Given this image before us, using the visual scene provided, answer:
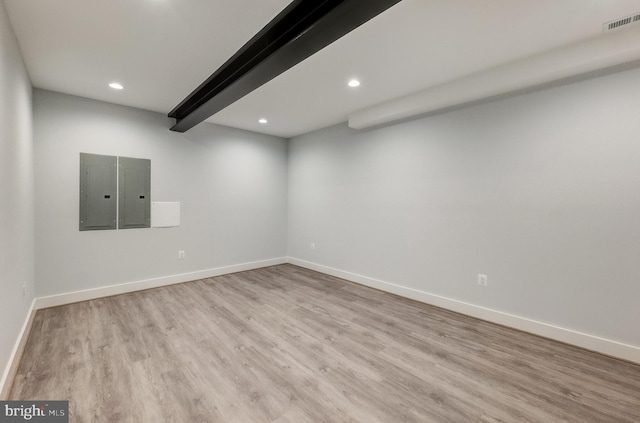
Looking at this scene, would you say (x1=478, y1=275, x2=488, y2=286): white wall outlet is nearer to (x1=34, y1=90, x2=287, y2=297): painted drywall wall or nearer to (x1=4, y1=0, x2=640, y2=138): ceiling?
(x1=4, y1=0, x2=640, y2=138): ceiling

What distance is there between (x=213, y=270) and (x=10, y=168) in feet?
9.82

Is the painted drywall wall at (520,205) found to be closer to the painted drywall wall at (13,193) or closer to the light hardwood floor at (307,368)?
the light hardwood floor at (307,368)

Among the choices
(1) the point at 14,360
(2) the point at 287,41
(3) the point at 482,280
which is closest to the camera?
(2) the point at 287,41

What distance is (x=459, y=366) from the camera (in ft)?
7.20

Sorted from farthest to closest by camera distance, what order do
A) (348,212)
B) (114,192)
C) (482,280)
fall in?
(348,212) < (114,192) < (482,280)

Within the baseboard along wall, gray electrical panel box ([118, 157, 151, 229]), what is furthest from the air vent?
gray electrical panel box ([118, 157, 151, 229])

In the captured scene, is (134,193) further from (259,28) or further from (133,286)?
(259,28)

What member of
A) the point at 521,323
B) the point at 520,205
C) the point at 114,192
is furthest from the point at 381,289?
the point at 114,192

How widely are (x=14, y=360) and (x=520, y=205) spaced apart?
4691 mm

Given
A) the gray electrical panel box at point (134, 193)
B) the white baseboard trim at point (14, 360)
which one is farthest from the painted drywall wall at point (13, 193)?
the gray electrical panel box at point (134, 193)

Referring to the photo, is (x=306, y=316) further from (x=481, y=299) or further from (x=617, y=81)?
(x=617, y=81)

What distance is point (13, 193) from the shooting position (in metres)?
2.13

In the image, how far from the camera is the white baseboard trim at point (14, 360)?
175 cm

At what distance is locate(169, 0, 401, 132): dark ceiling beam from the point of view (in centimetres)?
158
